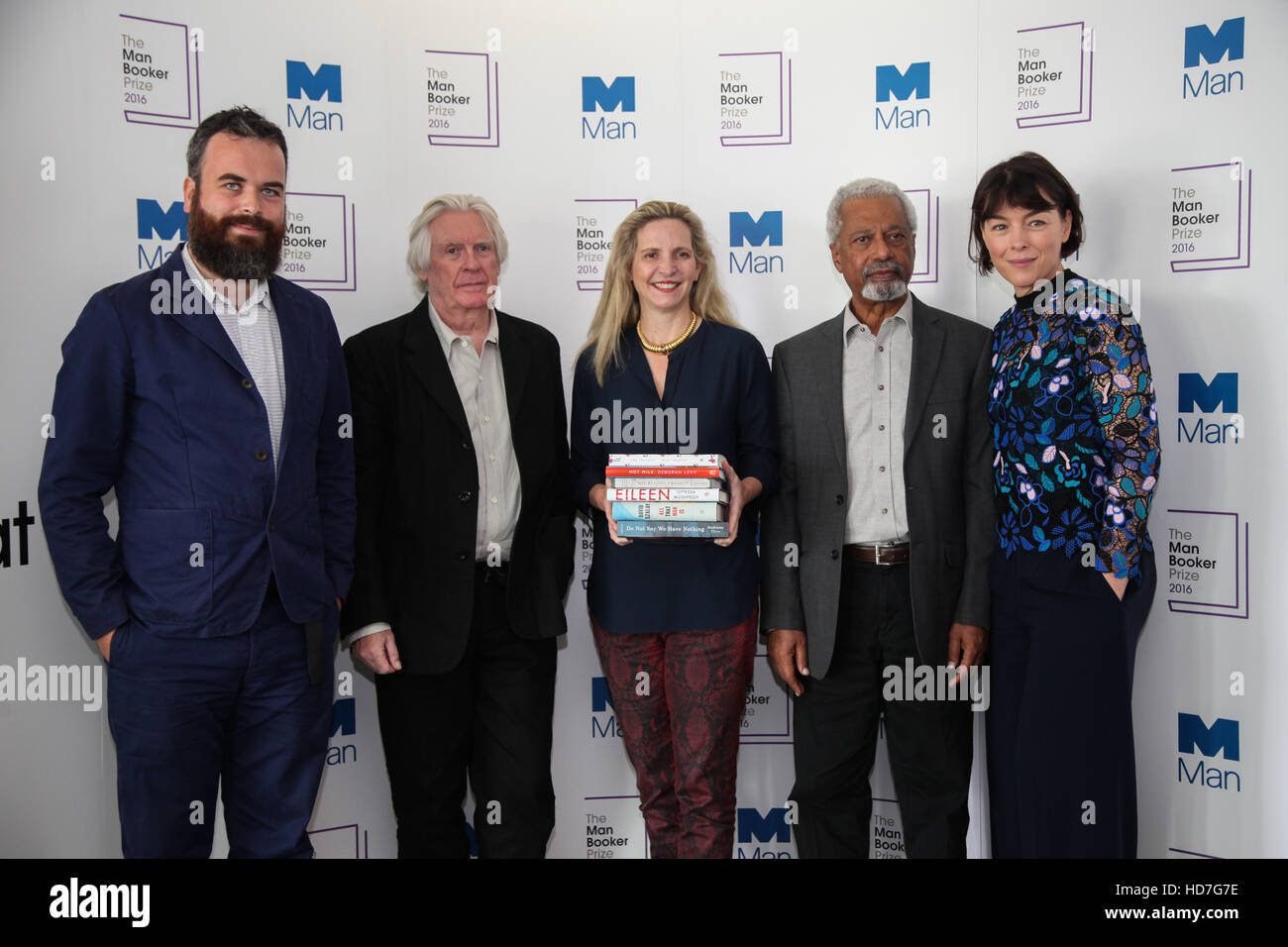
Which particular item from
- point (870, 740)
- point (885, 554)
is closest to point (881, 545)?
point (885, 554)

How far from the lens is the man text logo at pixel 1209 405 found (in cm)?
351

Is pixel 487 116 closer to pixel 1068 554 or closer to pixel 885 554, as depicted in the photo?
pixel 885 554

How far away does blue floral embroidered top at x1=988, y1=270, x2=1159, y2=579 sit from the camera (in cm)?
293

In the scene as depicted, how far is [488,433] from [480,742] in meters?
1.14

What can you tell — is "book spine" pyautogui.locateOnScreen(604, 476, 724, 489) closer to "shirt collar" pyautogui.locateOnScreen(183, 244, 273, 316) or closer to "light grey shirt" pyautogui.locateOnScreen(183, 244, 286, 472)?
"light grey shirt" pyautogui.locateOnScreen(183, 244, 286, 472)

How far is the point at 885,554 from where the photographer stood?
10.6ft

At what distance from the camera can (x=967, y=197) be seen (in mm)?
3900

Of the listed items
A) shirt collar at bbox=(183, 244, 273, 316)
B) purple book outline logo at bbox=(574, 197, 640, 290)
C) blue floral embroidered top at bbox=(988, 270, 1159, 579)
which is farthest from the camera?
purple book outline logo at bbox=(574, 197, 640, 290)

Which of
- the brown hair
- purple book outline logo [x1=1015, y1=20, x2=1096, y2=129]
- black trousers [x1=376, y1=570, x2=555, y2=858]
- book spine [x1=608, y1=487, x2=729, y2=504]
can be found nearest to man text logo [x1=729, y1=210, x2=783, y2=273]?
the brown hair

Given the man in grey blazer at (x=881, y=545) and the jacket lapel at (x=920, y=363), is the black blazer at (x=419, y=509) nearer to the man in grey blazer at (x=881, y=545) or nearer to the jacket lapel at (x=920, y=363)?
the man in grey blazer at (x=881, y=545)

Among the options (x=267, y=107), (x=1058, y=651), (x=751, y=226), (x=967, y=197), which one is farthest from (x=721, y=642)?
(x=267, y=107)

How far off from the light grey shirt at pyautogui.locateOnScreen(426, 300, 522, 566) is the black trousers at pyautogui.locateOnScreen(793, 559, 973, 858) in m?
1.22
